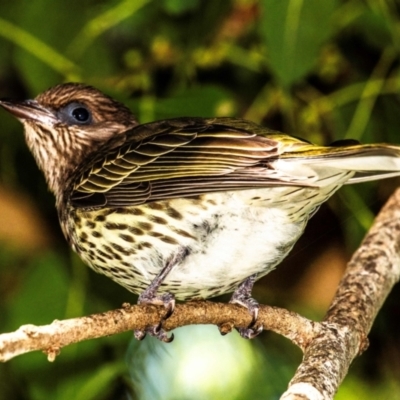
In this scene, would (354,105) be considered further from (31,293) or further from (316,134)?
(31,293)

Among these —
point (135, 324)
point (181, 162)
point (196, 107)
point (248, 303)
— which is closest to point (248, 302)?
point (248, 303)

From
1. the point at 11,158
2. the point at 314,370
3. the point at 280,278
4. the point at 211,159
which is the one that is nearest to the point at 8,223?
the point at 11,158

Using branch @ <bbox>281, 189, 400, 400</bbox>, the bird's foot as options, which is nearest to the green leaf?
branch @ <bbox>281, 189, 400, 400</bbox>

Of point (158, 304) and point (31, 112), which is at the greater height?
point (31, 112)

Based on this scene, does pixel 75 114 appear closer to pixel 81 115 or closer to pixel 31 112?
pixel 81 115

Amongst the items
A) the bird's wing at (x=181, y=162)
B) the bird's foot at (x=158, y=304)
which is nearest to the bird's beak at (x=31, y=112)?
the bird's wing at (x=181, y=162)

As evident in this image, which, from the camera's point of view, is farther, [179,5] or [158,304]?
[179,5]

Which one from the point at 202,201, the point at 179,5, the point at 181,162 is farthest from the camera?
the point at 179,5
